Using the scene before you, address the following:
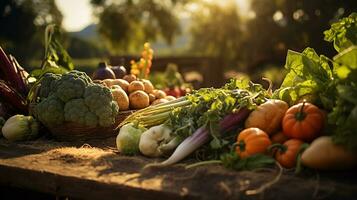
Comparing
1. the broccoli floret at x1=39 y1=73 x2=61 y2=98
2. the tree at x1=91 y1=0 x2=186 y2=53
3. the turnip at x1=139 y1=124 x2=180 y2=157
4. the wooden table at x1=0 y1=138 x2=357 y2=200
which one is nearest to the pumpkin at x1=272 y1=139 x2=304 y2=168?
the wooden table at x1=0 y1=138 x2=357 y2=200

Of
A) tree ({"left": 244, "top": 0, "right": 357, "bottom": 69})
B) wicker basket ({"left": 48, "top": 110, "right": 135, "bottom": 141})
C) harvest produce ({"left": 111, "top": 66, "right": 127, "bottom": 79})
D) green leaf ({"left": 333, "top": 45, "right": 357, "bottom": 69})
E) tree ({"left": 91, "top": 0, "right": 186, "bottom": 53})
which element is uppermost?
tree ({"left": 91, "top": 0, "right": 186, "bottom": 53})

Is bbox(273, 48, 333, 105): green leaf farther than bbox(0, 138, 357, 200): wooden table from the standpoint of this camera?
Yes

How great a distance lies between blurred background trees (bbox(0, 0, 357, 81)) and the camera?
672 inches

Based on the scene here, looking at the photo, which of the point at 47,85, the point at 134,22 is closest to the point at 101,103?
the point at 47,85

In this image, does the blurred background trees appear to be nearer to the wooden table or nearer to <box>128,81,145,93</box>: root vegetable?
<box>128,81,145,93</box>: root vegetable

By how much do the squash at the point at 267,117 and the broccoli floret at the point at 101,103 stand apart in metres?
1.29

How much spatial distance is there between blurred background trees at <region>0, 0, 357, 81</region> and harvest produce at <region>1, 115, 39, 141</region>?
309 inches

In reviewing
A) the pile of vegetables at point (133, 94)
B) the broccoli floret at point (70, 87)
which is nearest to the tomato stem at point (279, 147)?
the pile of vegetables at point (133, 94)

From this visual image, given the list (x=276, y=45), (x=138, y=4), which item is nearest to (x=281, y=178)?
(x=276, y=45)

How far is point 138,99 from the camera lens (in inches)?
172

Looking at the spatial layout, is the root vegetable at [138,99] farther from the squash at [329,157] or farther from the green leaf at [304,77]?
the squash at [329,157]

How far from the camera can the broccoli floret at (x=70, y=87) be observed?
3793 millimetres

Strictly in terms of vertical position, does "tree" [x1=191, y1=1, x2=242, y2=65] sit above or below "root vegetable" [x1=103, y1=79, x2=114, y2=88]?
above

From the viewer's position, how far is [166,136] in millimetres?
3201
